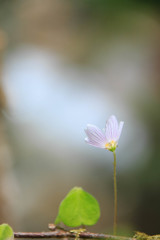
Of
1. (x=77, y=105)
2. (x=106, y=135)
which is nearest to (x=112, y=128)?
(x=106, y=135)

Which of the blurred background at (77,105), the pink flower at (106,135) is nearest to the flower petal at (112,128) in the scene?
the pink flower at (106,135)

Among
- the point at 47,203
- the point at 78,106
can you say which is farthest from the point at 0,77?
the point at 47,203

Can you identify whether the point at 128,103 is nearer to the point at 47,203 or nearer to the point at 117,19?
the point at 47,203

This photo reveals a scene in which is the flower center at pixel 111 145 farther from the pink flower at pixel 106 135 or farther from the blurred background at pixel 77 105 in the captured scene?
the blurred background at pixel 77 105

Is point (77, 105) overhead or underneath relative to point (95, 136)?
overhead

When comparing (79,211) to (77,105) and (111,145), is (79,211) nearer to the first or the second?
(111,145)

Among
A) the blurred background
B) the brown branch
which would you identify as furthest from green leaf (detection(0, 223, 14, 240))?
the blurred background
